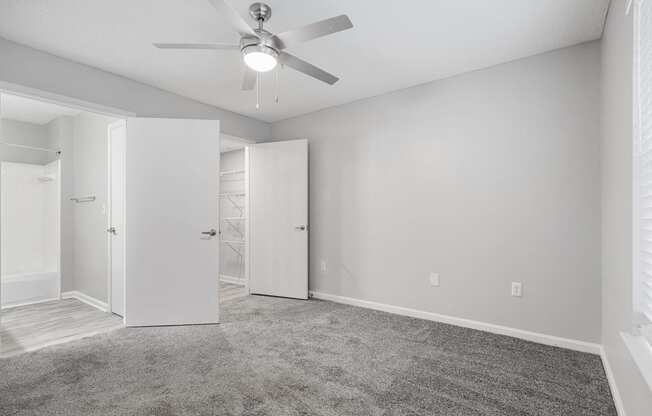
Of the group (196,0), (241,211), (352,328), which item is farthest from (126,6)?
(241,211)

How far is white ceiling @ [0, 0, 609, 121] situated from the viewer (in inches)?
86.1

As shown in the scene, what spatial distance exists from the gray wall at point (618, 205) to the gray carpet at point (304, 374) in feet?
1.19

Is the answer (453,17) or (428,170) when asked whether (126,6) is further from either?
(428,170)

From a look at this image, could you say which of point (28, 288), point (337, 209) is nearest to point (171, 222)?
point (337, 209)

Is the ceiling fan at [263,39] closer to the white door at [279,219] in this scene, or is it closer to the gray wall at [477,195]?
the gray wall at [477,195]

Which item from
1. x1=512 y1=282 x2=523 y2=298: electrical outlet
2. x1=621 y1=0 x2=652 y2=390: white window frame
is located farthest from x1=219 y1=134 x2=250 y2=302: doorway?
x1=621 y1=0 x2=652 y2=390: white window frame

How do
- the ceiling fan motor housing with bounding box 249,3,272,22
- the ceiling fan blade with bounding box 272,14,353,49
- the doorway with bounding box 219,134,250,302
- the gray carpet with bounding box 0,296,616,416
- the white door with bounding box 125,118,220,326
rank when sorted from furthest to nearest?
the doorway with bounding box 219,134,250,302, the white door with bounding box 125,118,220,326, the ceiling fan motor housing with bounding box 249,3,272,22, the gray carpet with bounding box 0,296,616,416, the ceiling fan blade with bounding box 272,14,353,49

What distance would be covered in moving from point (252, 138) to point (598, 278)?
13.1 feet

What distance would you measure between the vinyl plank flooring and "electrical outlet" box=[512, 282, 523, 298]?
3638 millimetres

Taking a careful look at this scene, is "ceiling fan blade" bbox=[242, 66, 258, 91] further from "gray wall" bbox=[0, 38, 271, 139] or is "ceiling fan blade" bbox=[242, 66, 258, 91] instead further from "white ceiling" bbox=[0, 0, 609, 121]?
"gray wall" bbox=[0, 38, 271, 139]

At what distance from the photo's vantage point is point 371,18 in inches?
91.3

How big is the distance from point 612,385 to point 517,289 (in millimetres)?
938

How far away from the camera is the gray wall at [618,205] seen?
1579 millimetres

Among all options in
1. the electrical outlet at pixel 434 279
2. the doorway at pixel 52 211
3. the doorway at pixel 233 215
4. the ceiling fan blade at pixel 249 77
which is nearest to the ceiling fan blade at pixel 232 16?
the ceiling fan blade at pixel 249 77
